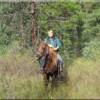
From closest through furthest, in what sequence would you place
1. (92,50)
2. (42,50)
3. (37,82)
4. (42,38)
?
1. (42,50)
2. (37,82)
3. (92,50)
4. (42,38)

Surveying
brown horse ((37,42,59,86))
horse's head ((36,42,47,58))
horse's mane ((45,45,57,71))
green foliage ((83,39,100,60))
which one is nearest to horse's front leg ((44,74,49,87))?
brown horse ((37,42,59,86))

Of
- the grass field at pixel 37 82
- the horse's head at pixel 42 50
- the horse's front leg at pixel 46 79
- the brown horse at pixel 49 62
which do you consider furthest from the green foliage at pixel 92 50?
the horse's head at pixel 42 50

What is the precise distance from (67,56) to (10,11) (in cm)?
383

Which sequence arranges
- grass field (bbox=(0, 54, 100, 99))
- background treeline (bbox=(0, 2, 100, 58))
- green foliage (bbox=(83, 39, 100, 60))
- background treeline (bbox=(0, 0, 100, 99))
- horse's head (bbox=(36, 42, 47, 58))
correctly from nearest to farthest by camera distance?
grass field (bbox=(0, 54, 100, 99)) < background treeline (bbox=(0, 0, 100, 99)) < horse's head (bbox=(36, 42, 47, 58)) < green foliage (bbox=(83, 39, 100, 60)) < background treeline (bbox=(0, 2, 100, 58))

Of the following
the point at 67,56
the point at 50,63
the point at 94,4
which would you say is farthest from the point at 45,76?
the point at 94,4

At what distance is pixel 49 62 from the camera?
16172 mm

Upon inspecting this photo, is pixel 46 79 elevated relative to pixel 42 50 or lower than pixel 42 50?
lower

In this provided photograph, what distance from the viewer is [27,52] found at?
21.0 m

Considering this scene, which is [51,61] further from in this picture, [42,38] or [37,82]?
[42,38]

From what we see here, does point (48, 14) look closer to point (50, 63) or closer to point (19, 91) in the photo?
point (50, 63)

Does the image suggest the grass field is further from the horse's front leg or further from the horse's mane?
the horse's mane

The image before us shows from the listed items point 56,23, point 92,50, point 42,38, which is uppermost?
point 56,23

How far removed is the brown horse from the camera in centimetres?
1580

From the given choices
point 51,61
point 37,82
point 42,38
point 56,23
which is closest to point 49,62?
point 51,61
